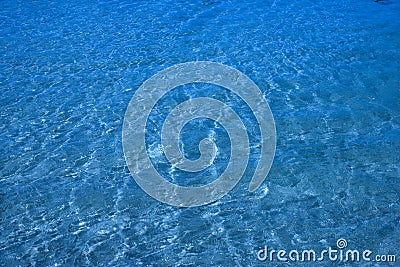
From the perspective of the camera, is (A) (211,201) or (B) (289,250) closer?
(B) (289,250)

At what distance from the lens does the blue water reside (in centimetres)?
Result: 546

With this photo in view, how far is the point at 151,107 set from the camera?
8422mm

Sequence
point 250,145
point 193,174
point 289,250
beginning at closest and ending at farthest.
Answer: point 289,250 < point 193,174 < point 250,145

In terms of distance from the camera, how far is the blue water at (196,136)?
5.46 metres

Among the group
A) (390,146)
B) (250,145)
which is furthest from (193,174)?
(390,146)

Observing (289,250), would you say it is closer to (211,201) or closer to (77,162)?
(211,201)

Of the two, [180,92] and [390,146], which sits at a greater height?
[180,92]

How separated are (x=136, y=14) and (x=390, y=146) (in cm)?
974

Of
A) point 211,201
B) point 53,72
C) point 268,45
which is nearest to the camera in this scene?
point 211,201

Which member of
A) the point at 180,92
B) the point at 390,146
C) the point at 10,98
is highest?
the point at 10,98

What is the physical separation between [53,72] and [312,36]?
7546 mm

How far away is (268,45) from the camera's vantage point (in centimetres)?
1095

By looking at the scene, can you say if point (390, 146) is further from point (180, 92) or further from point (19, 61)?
point (19, 61)

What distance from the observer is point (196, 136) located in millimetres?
7504
